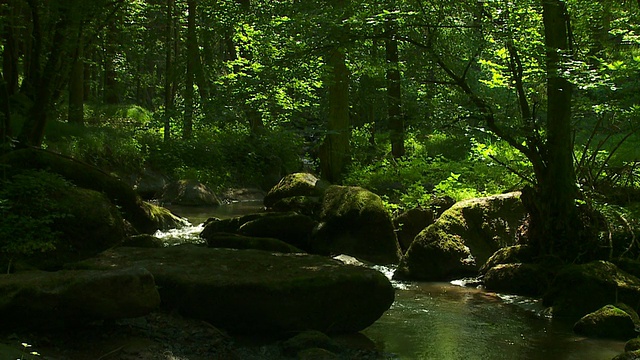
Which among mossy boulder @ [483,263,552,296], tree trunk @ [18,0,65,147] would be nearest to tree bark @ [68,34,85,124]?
tree trunk @ [18,0,65,147]

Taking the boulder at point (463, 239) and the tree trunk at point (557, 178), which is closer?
the tree trunk at point (557, 178)

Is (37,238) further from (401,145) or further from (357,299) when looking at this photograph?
(401,145)

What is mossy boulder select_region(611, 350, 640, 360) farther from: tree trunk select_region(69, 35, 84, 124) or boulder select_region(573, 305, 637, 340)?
tree trunk select_region(69, 35, 84, 124)

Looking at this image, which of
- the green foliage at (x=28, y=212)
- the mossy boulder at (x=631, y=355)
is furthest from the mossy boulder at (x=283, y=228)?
the mossy boulder at (x=631, y=355)

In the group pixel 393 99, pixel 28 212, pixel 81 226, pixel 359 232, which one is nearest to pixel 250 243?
pixel 81 226

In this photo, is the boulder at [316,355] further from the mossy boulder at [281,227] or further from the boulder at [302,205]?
the boulder at [302,205]

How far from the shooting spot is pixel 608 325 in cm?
749

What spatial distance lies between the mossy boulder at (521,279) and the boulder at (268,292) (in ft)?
10.6

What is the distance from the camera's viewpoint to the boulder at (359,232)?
12266mm

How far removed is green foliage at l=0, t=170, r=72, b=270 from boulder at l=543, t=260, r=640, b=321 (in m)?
6.51

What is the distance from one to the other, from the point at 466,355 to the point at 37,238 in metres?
5.23

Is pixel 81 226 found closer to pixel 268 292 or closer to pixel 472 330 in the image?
pixel 268 292

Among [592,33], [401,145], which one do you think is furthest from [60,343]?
[401,145]

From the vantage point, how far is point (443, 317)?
833 centimetres
